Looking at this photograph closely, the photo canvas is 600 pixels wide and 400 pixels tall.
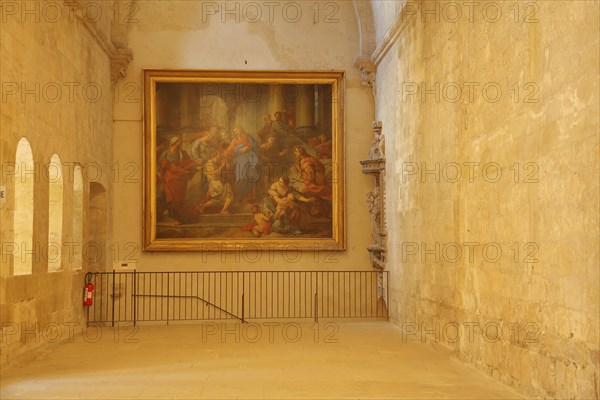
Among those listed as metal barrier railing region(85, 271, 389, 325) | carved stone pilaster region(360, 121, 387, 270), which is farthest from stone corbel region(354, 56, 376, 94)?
metal barrier railing region(85, 271, 389, 325)

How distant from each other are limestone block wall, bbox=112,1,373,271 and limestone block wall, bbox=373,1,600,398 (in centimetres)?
358

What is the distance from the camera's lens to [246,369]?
9430mm

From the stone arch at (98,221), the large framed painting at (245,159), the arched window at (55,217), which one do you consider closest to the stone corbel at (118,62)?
the large framed painting at (245,159)

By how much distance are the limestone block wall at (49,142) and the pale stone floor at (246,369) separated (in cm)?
69

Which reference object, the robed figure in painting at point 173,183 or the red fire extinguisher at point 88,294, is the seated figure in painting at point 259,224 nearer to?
the robed figure in painting at point 173,183

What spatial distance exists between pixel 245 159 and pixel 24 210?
21.3ft

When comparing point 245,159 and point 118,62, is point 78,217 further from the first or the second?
point 245,159

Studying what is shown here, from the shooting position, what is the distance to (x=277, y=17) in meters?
17.2

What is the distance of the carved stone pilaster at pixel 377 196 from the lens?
15.5 meters

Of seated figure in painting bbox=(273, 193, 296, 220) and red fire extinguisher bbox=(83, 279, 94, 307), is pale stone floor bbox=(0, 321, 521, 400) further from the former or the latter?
seated figure in painting bbox=(273, 193, 296, 220)

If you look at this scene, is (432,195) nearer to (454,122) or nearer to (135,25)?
(454,122)

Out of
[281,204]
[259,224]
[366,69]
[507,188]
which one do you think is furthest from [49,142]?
[366,69]

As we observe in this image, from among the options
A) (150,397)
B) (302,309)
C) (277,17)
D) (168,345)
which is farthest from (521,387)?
(277,17)

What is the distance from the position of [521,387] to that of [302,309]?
9.03 m
